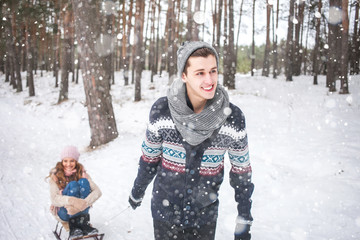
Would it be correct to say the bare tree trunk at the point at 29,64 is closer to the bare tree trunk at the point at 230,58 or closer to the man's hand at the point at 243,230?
the bare tree trunk at the point at 230,58

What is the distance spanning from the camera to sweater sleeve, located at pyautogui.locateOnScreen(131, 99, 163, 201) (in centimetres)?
187

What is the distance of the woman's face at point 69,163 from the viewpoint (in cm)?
357

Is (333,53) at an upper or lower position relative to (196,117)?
upper

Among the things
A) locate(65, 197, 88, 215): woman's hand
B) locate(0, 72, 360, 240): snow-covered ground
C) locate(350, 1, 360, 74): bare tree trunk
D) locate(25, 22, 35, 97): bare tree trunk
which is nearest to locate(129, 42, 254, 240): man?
locate(65, 197, 88, 215): woman's hand

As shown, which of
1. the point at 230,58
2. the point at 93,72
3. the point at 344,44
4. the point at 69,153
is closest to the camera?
the point at 69,153

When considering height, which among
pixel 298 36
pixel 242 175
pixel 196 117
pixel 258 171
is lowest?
pixel 258 171

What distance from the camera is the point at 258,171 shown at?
5.56 meters

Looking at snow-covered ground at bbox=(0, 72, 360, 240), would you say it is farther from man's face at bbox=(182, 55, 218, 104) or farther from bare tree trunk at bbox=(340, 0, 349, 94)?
man's face at bbox=(182, 55, 218, 104)

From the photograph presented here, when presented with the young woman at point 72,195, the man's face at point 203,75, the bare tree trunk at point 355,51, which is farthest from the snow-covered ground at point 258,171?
the bare tree trunk at point 355,51

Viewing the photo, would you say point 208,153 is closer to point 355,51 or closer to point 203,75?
point 203,75

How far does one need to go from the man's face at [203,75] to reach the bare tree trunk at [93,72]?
20.7 feet

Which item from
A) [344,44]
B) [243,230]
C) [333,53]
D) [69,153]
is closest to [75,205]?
[69,153]

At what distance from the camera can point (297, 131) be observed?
825cm

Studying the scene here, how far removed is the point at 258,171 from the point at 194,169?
13.7 ft
